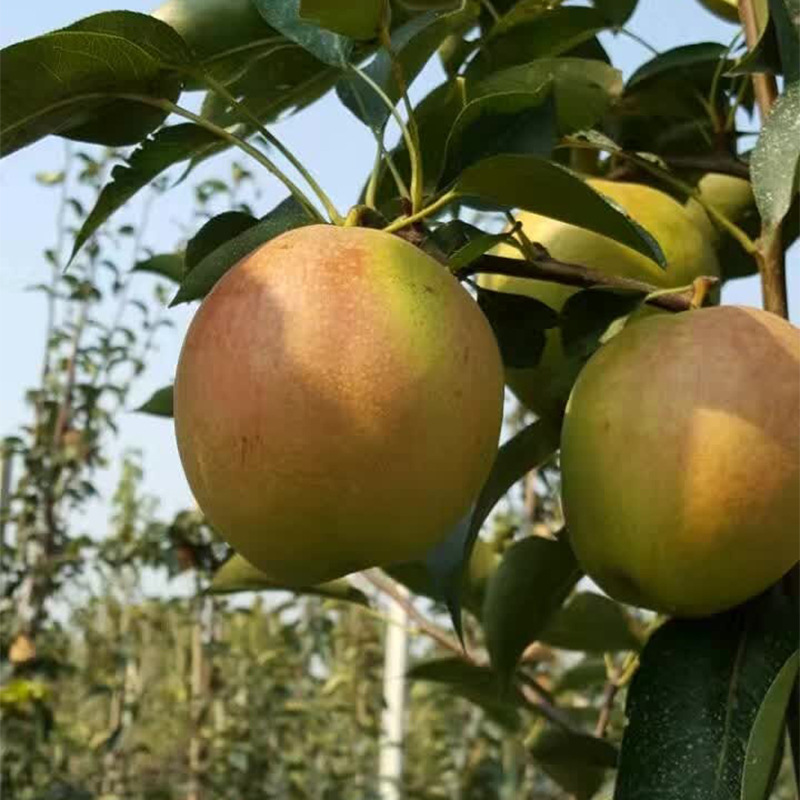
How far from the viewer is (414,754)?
363 centimetres

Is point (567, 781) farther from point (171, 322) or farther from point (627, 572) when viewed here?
point (171, 322)

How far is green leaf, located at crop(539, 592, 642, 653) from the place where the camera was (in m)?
1.04

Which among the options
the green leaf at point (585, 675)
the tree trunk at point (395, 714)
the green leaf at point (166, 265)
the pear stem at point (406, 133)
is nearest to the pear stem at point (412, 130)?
the pear stem at point (406, 133)

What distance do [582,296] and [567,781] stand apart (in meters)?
0.51

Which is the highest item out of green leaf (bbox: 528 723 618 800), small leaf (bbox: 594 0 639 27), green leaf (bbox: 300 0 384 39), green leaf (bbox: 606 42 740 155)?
small leaf (bbox: 594 0 639 27)

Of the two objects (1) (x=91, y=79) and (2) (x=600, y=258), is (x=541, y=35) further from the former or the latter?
(1) (x=91, y=79)

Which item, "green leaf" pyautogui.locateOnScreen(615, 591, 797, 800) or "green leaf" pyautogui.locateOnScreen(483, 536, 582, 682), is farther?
"green leaf" pyautogui.locateOnScreen(483, 536, 582, 682)

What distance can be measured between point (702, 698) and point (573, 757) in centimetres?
39

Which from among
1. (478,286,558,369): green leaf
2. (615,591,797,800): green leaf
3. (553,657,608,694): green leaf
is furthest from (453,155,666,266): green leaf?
(553,657,608,694): green leaf

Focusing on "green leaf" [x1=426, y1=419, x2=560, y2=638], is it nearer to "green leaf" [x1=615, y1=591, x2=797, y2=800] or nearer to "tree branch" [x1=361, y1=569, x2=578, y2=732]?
"green leaf" [x1=615, y1=591, x2=797, y2=800]

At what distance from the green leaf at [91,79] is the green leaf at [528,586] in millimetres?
345

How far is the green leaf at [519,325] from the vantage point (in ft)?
2.27

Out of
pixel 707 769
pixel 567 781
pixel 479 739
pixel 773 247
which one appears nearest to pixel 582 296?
pixel 773 247

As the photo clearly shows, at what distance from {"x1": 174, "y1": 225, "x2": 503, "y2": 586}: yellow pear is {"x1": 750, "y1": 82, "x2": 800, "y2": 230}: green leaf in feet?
0.48
